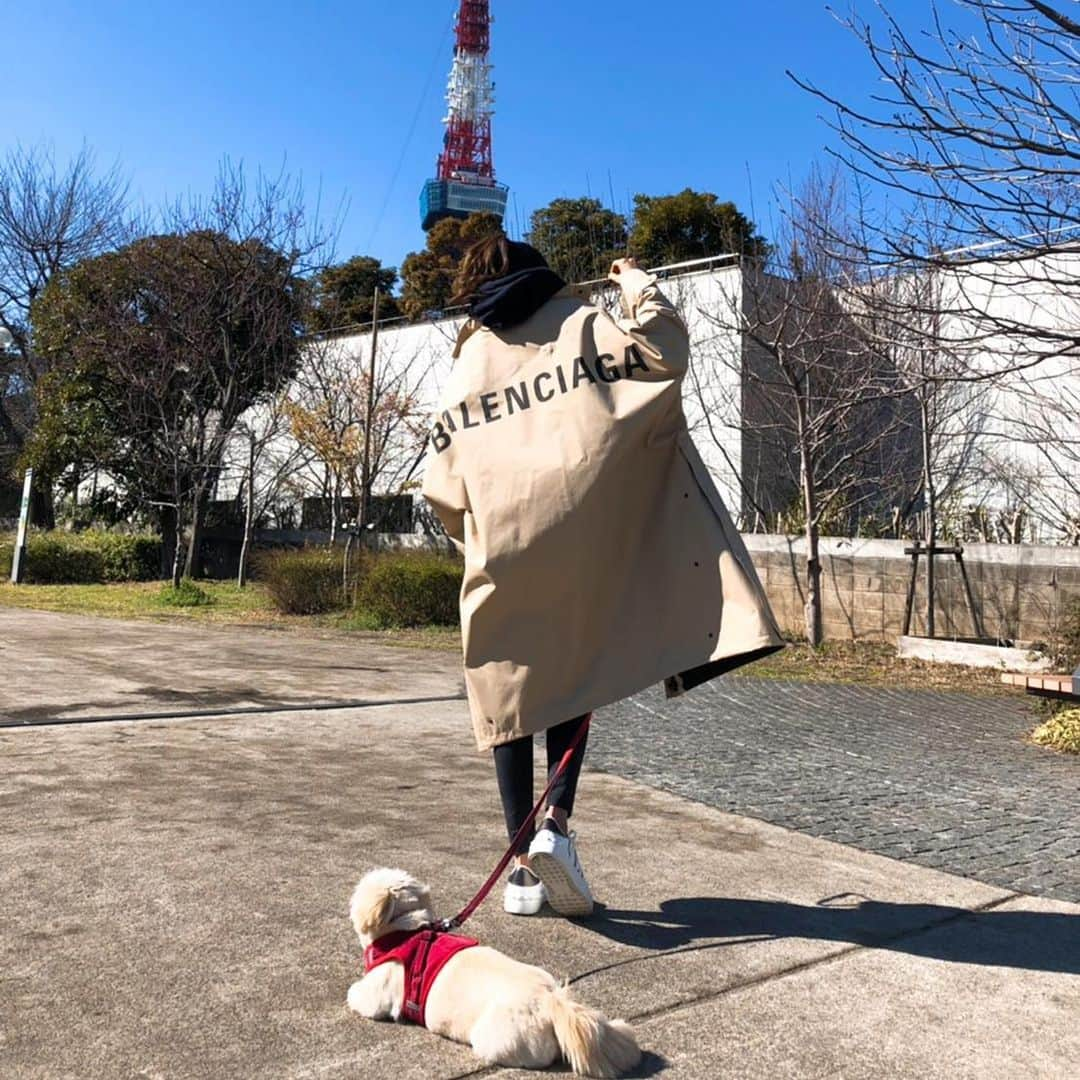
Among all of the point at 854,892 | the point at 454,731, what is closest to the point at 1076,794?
the point at 854,892

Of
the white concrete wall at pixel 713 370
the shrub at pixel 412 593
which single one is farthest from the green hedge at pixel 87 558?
the shrub at pixel 412 593

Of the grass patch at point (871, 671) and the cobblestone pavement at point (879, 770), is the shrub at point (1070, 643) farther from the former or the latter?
the grass patch at point (871, 671)

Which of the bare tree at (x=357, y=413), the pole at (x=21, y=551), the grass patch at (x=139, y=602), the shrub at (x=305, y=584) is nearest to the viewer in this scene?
the grass patch at (x=139, y=602)

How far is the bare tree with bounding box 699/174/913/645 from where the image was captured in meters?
11.9

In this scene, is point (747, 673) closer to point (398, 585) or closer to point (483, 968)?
point (398, 585)

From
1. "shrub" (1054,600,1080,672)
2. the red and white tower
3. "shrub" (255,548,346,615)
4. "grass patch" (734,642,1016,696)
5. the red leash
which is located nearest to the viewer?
the red leash

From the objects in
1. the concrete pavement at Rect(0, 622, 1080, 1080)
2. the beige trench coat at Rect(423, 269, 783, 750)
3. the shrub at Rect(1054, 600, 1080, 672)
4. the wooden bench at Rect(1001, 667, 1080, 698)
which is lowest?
the concrete pavement at Rect(0, 622, 1080, 1080)

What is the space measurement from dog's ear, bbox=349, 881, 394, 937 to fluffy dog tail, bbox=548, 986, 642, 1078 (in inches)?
18.0

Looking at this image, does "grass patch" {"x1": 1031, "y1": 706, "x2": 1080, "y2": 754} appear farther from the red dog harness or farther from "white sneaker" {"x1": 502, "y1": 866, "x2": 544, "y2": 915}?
the red dog harness

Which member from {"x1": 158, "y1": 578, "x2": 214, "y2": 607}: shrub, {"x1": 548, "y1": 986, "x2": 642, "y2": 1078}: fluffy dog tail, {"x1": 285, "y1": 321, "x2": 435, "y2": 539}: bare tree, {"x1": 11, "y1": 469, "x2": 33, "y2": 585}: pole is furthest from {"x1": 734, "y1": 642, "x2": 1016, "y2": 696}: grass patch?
{"x1": 11, "y1": 469, "x2": 33, "y2": 585}: pole

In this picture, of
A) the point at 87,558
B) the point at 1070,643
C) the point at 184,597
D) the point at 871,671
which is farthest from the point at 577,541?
the point at 87,558

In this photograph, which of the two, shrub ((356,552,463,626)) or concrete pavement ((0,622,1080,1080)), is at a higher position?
shrub ((356,552,463,626))

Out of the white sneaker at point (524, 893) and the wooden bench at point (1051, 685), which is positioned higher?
the wooden bench at point (1051, 685)

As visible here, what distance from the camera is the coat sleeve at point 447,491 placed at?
3.16 metres
